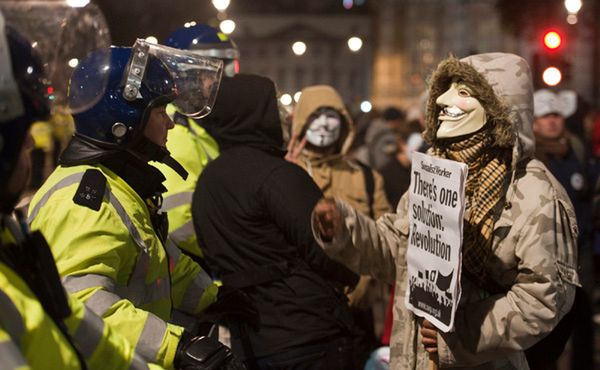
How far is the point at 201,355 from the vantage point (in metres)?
3.47

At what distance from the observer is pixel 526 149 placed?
4219 mm

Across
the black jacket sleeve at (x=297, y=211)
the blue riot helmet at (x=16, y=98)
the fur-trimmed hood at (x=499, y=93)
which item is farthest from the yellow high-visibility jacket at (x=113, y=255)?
the fur-trimmed hood at (x=499, y=93)

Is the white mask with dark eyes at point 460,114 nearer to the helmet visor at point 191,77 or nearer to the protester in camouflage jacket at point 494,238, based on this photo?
the protester in camouflage jacket at point 494,238

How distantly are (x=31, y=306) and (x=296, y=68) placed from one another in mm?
108164

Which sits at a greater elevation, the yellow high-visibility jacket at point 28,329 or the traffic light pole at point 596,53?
the yellow high-visibility jacket at point 28,329

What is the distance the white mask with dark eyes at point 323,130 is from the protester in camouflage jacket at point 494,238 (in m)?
2.76

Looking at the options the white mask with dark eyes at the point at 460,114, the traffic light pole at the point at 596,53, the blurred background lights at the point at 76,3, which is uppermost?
the blurred background lights at the point at 76,3

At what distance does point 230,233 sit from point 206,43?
2019mm

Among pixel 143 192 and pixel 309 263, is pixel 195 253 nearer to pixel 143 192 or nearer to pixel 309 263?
pixel 309 263

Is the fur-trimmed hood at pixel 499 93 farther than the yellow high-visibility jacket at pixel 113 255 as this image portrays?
Yes

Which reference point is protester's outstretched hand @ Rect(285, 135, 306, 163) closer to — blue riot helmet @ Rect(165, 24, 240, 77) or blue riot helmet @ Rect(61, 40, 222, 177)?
blue riot helmet @ Rect(165, 24, 240, 77)

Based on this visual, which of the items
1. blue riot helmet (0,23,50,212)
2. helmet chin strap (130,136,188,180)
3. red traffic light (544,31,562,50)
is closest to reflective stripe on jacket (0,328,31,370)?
blue riot helmet (0,23,50,212)

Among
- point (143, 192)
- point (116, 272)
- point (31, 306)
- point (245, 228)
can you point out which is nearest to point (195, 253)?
point (245, 228)

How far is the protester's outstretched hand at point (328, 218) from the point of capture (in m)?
4.09
